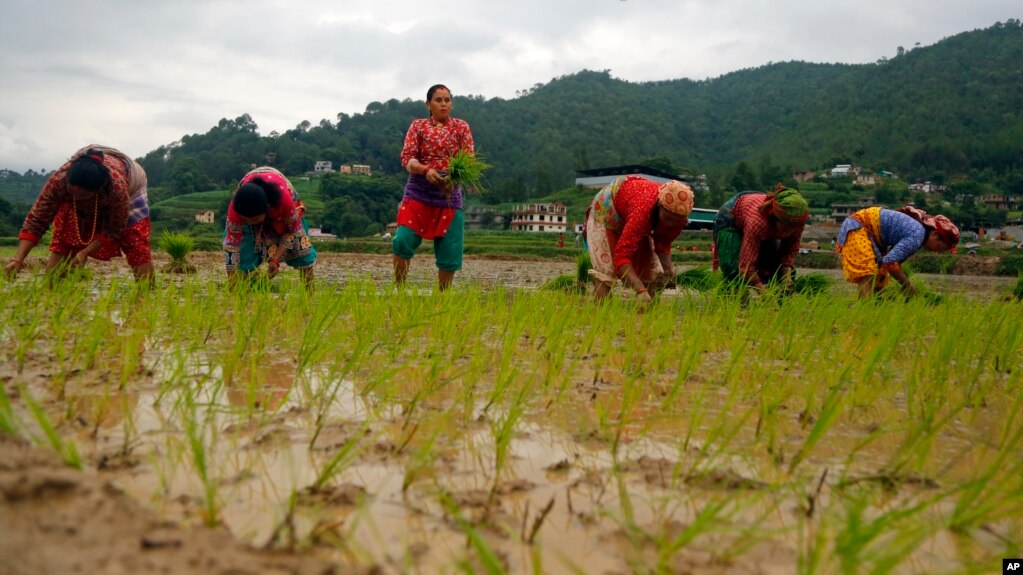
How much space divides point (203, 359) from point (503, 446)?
124 centimetres

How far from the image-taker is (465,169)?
3896mm

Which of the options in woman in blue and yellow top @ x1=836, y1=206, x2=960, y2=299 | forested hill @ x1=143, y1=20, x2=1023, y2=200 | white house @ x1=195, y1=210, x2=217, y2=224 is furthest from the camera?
forested hill @ x1=143, y1=20, x2=1023, y2=200

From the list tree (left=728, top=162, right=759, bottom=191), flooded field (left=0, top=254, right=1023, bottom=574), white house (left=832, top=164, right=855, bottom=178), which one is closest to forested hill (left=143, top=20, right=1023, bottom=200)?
white house (left=832, top=164, right=855, bottom=178)

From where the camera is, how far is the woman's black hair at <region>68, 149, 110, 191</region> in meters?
3.24

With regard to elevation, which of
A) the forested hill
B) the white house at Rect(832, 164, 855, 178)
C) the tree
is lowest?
the tree

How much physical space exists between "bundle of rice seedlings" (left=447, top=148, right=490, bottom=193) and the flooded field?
1.66 meters

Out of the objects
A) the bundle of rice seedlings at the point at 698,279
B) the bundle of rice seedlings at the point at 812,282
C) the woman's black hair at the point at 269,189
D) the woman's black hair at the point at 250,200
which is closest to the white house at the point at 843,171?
the bundle of rice seedlings at the point at 812,282

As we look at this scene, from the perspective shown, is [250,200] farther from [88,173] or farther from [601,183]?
[601,183]

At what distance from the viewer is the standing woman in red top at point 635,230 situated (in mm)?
3566

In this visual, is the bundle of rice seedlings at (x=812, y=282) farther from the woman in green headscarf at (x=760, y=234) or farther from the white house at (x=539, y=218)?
the white house at (x=539, y=218)

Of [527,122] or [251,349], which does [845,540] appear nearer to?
[251,349]

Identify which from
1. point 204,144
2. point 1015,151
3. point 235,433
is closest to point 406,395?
point 235,433

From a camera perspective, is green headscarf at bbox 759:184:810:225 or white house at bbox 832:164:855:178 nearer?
green headscarf at bbox 759:184:810:225

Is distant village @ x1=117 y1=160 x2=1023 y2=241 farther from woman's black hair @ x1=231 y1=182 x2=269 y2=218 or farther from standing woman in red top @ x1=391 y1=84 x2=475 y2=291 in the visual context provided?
woman's black hair @ x1=231 y1=182 x2=269 y2=218
